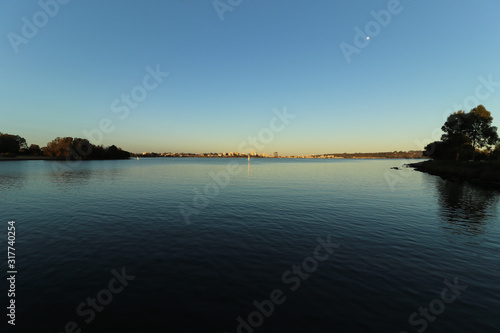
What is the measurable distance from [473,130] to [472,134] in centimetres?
175

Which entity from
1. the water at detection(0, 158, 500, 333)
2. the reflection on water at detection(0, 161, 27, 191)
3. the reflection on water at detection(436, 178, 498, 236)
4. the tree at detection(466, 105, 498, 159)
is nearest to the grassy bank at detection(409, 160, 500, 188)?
the tree at detection(466, 105, 498, 159)

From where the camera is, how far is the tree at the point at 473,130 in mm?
91438

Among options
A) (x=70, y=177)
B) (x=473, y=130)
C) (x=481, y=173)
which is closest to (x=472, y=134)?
(x=473, y=130)

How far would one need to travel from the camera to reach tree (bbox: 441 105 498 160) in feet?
300

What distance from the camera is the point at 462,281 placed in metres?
13.2

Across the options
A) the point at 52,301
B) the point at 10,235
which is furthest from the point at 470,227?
the point at 10,235

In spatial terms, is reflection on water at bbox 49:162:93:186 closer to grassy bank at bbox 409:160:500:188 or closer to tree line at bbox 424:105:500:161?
grassy bank at bbox 409:160:500:188

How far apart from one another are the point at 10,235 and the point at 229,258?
65.9 feet

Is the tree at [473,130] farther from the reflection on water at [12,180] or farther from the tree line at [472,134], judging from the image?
the reflection on water at [12,180]

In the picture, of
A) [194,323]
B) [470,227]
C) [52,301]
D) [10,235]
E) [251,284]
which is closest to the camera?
[194,323]

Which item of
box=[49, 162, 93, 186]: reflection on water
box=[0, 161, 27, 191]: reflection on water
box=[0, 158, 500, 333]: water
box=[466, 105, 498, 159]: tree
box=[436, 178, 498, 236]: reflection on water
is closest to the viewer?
box=[0, 158, 500, 333]: water

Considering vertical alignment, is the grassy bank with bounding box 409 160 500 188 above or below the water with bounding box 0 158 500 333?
above

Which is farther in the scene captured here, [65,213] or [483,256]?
[65,213]

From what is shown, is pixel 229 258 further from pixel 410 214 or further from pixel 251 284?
pixel 410 214
